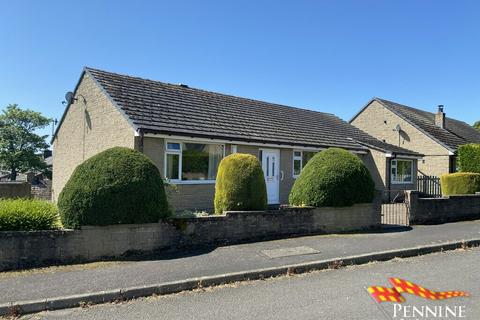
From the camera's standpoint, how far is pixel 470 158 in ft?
75.6

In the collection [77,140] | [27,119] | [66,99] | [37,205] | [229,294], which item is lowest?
[229,294]

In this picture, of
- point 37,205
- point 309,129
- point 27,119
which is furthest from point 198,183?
point 27,119

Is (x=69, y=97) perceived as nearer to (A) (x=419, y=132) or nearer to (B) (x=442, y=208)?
(B) (x=442, y=208)

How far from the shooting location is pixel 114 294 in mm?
6156

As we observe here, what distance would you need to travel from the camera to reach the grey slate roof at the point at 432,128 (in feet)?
96.0

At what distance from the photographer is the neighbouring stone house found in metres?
28.1

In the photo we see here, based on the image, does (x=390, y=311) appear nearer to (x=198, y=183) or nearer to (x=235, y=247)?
(x=235, y=247)

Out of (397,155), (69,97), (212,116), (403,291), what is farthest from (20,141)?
(403,291)

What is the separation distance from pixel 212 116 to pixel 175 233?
973 cm

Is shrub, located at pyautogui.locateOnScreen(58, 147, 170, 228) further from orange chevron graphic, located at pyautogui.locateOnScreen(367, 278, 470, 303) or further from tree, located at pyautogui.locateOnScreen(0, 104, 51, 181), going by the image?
tree, located at pyautogui.locateOnScreen(0, 104, 51, 181)

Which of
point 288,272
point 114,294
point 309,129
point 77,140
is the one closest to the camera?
point 114,294

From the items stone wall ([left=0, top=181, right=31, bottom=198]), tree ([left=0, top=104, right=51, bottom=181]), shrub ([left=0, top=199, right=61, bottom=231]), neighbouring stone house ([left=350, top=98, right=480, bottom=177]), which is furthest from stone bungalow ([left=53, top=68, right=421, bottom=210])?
tree ([left=0, top=104, right=51, bottom=181])

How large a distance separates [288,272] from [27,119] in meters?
40.8

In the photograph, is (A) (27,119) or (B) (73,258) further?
(A) (27,119)
